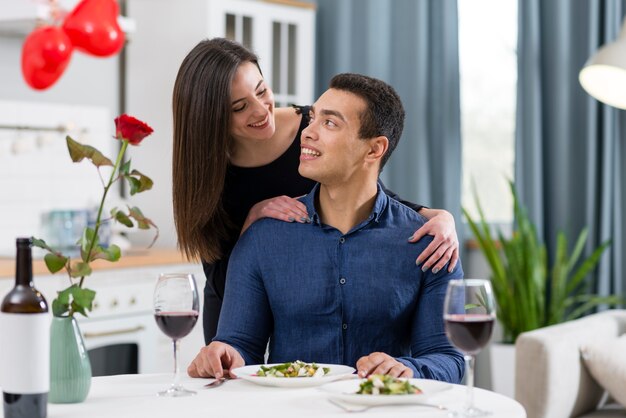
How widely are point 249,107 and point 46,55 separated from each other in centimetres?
64

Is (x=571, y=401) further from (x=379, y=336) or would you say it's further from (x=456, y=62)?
(x=456, y=62)

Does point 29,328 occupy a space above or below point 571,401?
above

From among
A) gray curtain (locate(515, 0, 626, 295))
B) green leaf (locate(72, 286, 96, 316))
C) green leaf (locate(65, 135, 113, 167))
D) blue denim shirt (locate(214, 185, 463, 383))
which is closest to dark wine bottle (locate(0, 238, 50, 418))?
green leaf (locate(72, 286, 96, 316))

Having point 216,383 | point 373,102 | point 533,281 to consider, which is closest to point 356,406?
point 216,383

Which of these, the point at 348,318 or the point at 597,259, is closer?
the point at 348,318

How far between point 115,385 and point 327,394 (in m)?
0.38

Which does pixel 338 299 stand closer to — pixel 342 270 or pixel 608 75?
pixel 342 270

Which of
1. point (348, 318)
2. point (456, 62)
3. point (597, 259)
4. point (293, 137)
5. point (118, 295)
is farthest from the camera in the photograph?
point (456, 62)

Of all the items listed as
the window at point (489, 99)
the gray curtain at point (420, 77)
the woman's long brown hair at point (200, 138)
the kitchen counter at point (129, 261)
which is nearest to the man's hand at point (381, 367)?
the woman's long brown hair at point (200, 138)

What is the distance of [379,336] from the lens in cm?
224

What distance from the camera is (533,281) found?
4.38m

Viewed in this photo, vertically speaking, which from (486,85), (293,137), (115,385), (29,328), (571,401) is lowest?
(571,401)

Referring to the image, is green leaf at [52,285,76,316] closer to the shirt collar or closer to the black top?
the shirt collar

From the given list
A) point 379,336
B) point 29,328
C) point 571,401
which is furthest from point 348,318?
point 571,401
